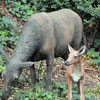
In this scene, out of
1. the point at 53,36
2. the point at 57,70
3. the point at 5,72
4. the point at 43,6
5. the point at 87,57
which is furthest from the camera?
the point at 43,6

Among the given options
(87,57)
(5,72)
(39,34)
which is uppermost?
(39,34)

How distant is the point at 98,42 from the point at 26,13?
347 cm

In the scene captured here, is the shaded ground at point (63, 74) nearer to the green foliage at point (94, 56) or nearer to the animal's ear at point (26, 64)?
the green foliage at point (94, 56)

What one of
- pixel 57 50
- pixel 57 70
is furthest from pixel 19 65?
pixel 57 70

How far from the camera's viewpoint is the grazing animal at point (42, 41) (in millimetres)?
7559

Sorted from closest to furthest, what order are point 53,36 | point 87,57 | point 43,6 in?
point 53,36, point 87,57, point 43,6

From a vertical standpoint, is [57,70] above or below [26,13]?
below

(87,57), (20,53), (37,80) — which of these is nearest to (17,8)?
(87,57)

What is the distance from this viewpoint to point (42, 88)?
29.6 feet

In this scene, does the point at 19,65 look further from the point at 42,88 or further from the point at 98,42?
the point at 98,42

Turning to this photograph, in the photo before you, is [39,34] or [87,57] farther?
[87,57]

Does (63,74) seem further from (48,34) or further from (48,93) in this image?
(48,34)

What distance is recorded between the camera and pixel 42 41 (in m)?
8.50

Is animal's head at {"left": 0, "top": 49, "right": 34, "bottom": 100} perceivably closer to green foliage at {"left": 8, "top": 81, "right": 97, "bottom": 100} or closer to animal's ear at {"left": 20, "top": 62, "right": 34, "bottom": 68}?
animal's ear at {"left": 20, "top": 62, "right": 34, "bottom": 68}
